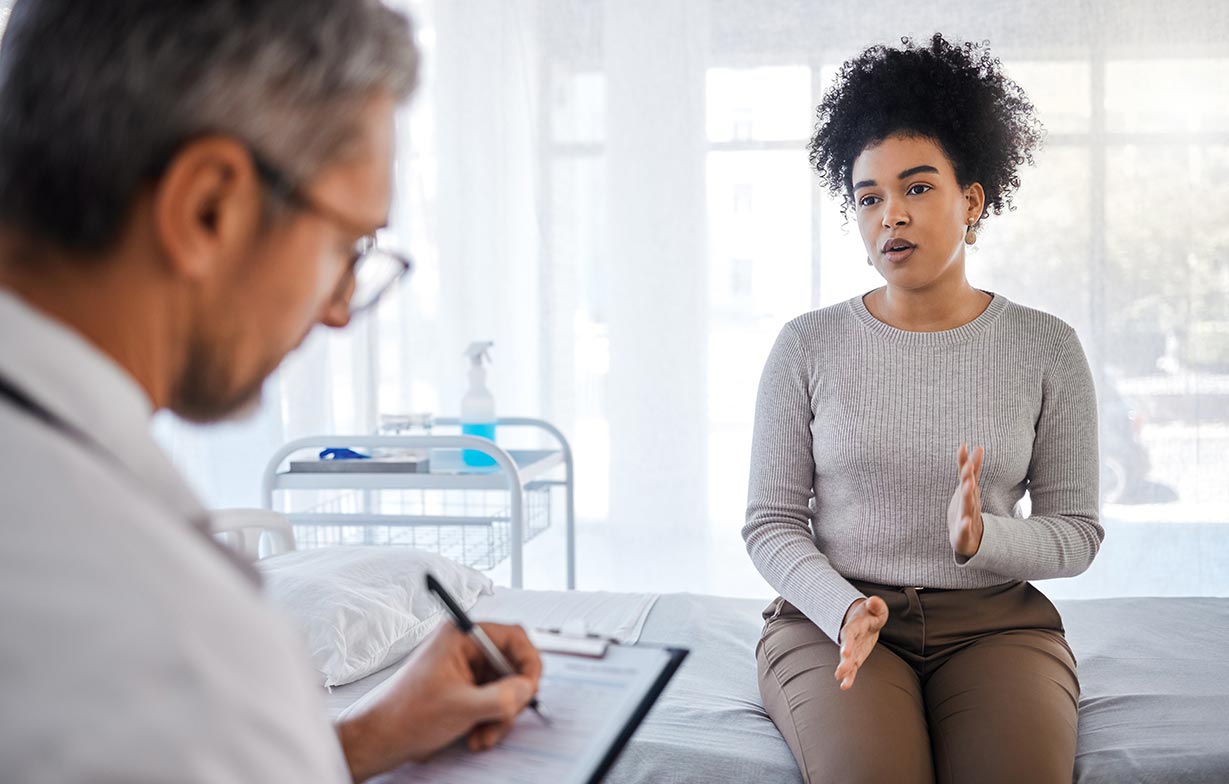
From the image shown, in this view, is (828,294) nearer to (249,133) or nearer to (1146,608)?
(1146,608)

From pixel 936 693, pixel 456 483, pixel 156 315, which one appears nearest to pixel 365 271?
pixel 156 315

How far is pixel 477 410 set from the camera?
247cm

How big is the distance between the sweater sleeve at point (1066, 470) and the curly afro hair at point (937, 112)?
32 cm

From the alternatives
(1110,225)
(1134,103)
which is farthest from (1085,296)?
(1134,103)

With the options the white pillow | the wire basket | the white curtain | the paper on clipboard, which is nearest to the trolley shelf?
the wire basket

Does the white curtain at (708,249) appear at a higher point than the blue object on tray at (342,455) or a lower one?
higher

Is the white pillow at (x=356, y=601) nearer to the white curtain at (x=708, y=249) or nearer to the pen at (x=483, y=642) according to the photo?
the pen at (x=483, y=642)

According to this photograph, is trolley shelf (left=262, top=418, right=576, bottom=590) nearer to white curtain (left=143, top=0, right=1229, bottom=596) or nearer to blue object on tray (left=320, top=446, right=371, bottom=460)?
blue object on tray (left=320, top=446, right=371, bottom=460)

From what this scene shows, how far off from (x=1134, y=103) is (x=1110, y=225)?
0.40 m

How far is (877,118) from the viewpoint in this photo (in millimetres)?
1599

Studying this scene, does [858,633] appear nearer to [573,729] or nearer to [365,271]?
[573,729]

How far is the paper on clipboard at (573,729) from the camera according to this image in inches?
26.3

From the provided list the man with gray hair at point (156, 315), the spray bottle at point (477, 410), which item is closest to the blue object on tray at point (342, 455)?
the spray bottle at point (477, 410)

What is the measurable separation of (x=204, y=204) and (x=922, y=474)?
3.92ft
